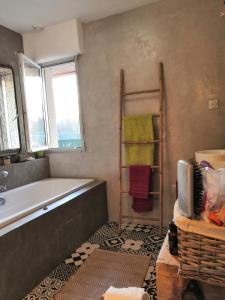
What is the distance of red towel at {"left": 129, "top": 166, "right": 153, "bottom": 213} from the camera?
98.6 inches

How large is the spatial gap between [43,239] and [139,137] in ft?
4.62

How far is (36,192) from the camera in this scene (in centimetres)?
287

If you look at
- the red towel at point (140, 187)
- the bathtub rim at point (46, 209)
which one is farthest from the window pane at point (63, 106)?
the red towel at point (140, 187)

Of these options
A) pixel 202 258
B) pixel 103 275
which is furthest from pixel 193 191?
pixel 103 275

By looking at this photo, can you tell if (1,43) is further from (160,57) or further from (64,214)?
(64,214)

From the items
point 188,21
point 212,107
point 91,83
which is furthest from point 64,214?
point 188,21

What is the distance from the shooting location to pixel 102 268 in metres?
1.94

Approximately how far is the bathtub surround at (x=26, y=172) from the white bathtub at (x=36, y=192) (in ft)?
0.23

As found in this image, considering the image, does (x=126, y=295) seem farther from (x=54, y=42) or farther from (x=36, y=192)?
(x=54, y=42)

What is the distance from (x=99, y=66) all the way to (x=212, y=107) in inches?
54.1

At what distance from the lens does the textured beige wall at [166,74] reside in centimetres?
228

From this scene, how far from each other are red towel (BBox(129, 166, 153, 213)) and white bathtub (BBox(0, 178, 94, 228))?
0.56 metres

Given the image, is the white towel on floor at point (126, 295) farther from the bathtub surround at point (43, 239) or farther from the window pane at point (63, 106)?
the window pane at point (63, 106)

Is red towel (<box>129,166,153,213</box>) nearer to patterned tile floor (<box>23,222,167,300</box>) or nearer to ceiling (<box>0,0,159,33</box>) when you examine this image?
patterned tile floor (<box>23,222,167,300</box>)
